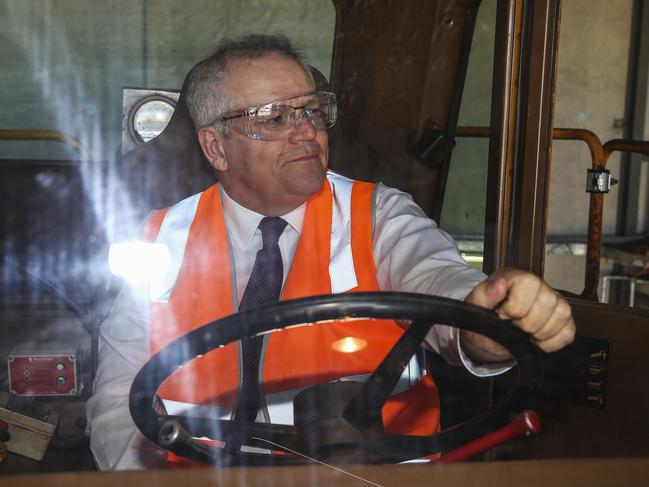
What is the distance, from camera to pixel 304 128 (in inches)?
47.1

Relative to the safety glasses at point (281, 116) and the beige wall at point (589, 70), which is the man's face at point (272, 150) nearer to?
the safety glasses at point (281, 116)

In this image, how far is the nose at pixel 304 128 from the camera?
1195 millimetres

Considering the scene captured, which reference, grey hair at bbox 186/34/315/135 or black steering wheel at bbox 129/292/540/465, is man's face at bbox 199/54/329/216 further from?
black steering wheel at bbox 129/292/540/465

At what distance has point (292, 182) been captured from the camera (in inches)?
48.3

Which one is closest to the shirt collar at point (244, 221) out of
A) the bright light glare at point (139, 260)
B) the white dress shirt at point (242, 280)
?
the white dress shirt at point (242, 280)

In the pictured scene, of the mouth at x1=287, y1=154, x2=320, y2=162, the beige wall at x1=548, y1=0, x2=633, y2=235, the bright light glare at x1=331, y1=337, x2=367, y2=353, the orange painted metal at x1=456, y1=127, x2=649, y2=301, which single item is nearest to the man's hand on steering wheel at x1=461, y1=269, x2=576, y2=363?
the bright light glare at x1=331, y1=337, x2=367, y2=353

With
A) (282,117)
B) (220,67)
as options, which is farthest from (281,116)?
(220,67)

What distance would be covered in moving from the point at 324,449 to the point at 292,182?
576 millimetres

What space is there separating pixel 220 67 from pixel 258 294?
1.44 ft

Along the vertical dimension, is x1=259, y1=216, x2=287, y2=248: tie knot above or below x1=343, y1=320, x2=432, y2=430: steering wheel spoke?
above

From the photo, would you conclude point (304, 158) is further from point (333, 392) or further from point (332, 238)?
point (333, 392)

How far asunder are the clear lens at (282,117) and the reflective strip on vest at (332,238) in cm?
14

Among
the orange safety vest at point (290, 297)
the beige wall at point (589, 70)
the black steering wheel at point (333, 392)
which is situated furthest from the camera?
the beige wall at point (589, 70)

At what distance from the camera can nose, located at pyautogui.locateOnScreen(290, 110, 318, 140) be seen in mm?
1195
